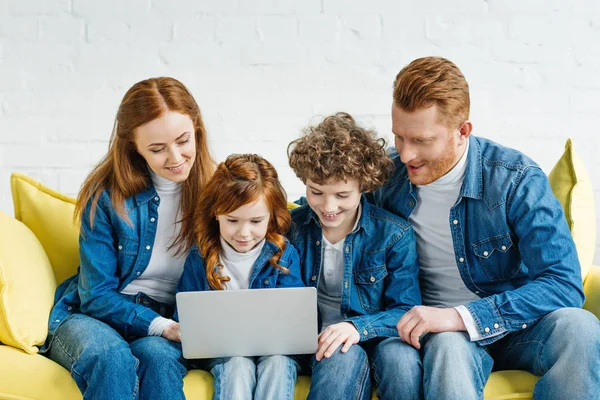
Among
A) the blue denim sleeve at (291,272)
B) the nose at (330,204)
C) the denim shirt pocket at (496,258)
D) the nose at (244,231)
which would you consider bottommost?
the blue denim sleeve at (291,272)

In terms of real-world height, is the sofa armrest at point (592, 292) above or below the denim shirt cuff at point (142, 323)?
above

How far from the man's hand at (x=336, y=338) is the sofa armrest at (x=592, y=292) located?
2.38ft

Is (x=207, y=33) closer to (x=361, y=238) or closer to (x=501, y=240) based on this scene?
(x=361, y=238)

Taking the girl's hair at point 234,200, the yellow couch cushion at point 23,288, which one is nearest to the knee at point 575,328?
the girl's hair at point 234,200

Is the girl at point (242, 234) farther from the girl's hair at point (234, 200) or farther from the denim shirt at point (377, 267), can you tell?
the denim shirt at point (377, 267)

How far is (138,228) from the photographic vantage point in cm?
220

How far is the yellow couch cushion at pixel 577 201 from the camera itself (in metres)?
2.23

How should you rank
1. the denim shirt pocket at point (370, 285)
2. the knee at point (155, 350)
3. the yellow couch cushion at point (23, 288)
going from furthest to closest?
1. the denim shirt pocket at point (370, 285)
2. the yellow couch cushion at point (23, 288)
3. the knee at point (155, 350)

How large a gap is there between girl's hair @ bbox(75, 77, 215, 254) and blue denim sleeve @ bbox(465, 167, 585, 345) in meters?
0.85

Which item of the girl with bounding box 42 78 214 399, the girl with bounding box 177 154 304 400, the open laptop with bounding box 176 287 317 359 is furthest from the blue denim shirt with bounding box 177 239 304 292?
the open laptop with bounding box 176 287 317 359

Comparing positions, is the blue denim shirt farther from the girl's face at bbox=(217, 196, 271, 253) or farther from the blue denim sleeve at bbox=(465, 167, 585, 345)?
the blue denim sleeve at bbox=(465, 167, 585, 345)

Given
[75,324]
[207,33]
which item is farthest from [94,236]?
[207,33]

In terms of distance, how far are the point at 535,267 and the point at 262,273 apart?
0.72 meters

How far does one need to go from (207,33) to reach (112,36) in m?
0.35
